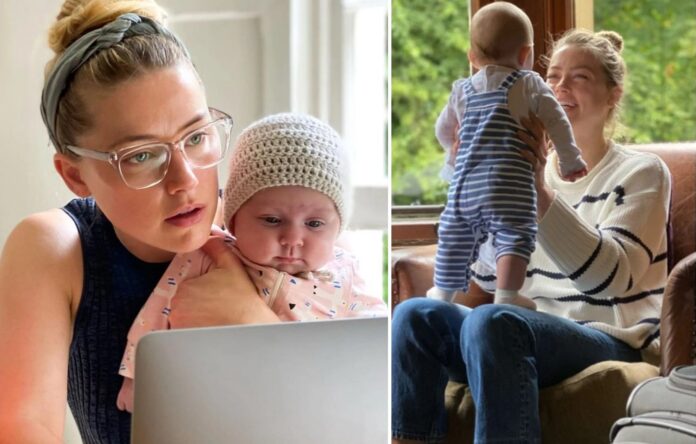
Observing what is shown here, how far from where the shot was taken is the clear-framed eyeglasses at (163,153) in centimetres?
125

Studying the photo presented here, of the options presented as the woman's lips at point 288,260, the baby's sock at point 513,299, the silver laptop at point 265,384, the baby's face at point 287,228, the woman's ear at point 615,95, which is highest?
the woman's ear at point 615,95

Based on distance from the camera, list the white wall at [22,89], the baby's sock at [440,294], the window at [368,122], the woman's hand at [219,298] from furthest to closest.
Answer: the baby's sock at [440,294] < the window at [368,122] < the woman's hand at [219,298] < the white wall at [22,89]

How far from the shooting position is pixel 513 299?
151 cm

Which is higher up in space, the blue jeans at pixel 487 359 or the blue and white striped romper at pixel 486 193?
the blue and white striped romper at pixel 486 193

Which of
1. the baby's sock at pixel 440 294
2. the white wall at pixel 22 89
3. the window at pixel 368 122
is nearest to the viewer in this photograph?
the white wall at pixel 22 89

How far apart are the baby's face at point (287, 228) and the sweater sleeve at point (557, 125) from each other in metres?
0.40

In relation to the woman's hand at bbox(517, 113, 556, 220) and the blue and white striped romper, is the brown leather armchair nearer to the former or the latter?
the blue and white striped romper

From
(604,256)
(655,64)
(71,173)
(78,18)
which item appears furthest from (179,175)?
(655,64)

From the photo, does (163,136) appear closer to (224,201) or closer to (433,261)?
(224,201)

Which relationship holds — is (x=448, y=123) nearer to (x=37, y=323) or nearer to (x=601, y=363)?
(x=601, y=363)

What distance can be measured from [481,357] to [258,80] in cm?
60

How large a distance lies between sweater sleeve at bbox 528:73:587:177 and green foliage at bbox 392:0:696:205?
0.12 m

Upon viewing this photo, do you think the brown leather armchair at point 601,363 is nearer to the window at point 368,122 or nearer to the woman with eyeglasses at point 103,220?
the window at point 368,122

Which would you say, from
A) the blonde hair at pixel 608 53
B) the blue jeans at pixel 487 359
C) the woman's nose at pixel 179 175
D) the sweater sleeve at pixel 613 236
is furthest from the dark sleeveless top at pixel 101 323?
the blonde hair at pixel 608 53
